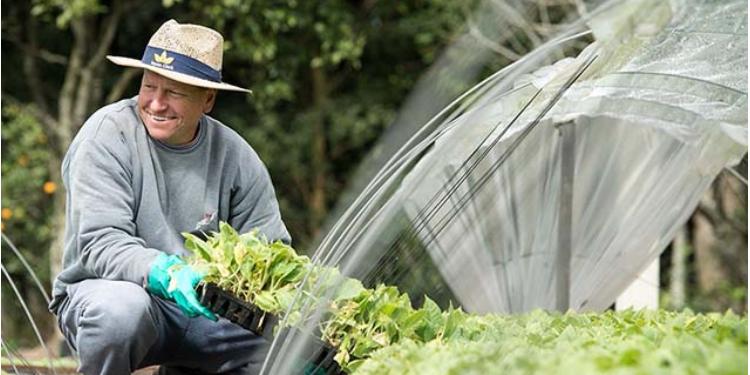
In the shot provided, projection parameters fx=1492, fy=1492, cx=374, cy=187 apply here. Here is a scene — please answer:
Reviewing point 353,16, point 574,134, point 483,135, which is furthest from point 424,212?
point 353,16

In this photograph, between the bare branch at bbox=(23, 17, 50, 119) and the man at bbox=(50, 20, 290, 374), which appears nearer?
the man at bbox=(50, 20, 290, 374)

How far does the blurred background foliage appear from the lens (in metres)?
11.2

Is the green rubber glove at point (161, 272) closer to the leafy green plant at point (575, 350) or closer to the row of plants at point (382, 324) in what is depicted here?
the row of plants at point (382, 324)

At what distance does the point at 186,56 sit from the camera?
4.68 m

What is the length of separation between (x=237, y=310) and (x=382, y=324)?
420 millimetres

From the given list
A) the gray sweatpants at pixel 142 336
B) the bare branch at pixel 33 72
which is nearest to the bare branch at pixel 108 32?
the bare branch at pixel 33 72

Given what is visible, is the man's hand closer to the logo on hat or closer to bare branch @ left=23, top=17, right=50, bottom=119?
the logo on hat

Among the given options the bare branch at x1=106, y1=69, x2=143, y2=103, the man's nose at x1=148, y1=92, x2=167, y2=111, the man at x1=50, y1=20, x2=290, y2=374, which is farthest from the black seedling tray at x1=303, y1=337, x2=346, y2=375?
the bare branch at x1=106, y1=69, x2=143, y2=103

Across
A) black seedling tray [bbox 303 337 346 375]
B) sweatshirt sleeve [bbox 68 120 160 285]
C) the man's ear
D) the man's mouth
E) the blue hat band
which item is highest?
the blue hat band

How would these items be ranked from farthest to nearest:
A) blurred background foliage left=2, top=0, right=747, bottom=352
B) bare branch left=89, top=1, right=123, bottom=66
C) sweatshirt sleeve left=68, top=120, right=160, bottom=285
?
bare branch left=89, top=1, right=123, bottom=66, blurred background foliage left=2, top=0, right=747, bottom=352, sweatshirt sleeve left=68, top=120, right=160, bottom=285

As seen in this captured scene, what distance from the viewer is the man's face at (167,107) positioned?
15.2ft

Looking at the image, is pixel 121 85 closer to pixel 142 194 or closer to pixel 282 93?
pixel 282 93

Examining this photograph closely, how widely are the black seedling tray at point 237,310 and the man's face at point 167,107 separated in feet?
2.58

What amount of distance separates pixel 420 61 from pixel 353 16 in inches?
45.8
